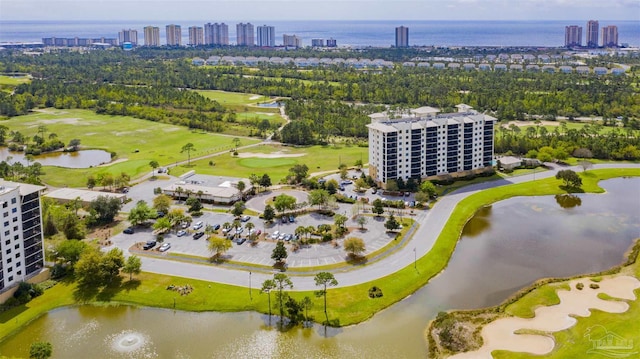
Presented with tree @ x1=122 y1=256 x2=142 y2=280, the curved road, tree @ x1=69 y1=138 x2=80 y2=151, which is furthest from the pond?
tree @ x1=122 y1=256 x2=142 y2=280

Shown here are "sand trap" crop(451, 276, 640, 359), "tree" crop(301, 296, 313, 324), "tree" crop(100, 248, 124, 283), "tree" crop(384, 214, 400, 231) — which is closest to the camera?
"sand trap" crop(451, 276, 640, 359)

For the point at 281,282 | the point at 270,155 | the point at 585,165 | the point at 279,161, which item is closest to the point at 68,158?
the point at 270,155

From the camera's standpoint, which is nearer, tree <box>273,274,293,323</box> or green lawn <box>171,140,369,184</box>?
tree <box>273,274,293,323</box>

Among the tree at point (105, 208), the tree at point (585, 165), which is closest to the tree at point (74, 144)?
the tree at point (105, 208)

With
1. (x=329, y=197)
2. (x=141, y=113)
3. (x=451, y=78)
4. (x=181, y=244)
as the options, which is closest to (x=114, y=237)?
(x=181, y=244)

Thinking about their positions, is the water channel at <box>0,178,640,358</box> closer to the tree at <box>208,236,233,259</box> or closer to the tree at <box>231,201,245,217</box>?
the tree at <box>208,236,233,259</box>

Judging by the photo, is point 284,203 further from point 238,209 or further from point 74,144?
point 74,144

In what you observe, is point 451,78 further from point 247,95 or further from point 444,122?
point 444,122
